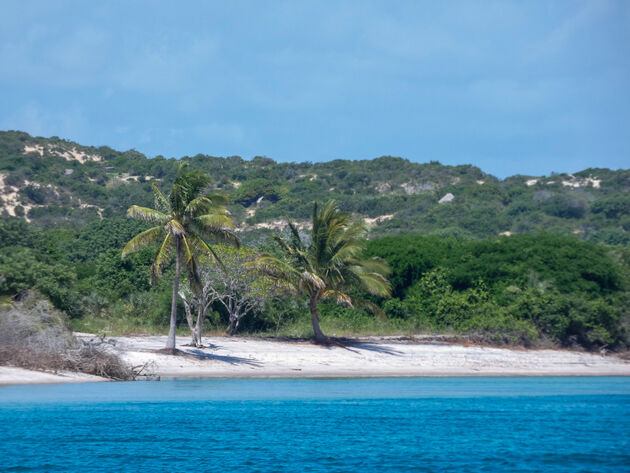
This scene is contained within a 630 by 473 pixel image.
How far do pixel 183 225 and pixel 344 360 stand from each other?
7.89 meters

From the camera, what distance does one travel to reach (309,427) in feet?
58.8

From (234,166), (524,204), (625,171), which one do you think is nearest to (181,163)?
(524,204)

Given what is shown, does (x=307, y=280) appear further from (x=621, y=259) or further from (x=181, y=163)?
(x=621, y=259)

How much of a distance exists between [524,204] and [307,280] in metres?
73.1

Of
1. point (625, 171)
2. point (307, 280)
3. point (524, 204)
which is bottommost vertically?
point (307, 280)

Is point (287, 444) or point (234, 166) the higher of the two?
point (234, 166)

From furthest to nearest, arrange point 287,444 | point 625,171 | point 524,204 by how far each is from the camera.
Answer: point 625,171 < point 524,204 < point 287,444

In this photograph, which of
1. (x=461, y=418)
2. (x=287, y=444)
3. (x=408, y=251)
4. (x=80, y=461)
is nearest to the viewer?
(x=80, y=461)

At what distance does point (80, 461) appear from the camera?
13.7 meters

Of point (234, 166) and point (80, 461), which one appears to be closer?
point (80, 461)

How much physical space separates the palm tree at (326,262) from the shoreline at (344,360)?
2.20 meters

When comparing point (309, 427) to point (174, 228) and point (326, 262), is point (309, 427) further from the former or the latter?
point (326, 262)

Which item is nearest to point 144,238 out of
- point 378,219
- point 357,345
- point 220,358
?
point 220,358

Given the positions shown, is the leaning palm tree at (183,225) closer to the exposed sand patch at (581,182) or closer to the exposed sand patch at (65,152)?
the exposed sand patch at (65,152)
